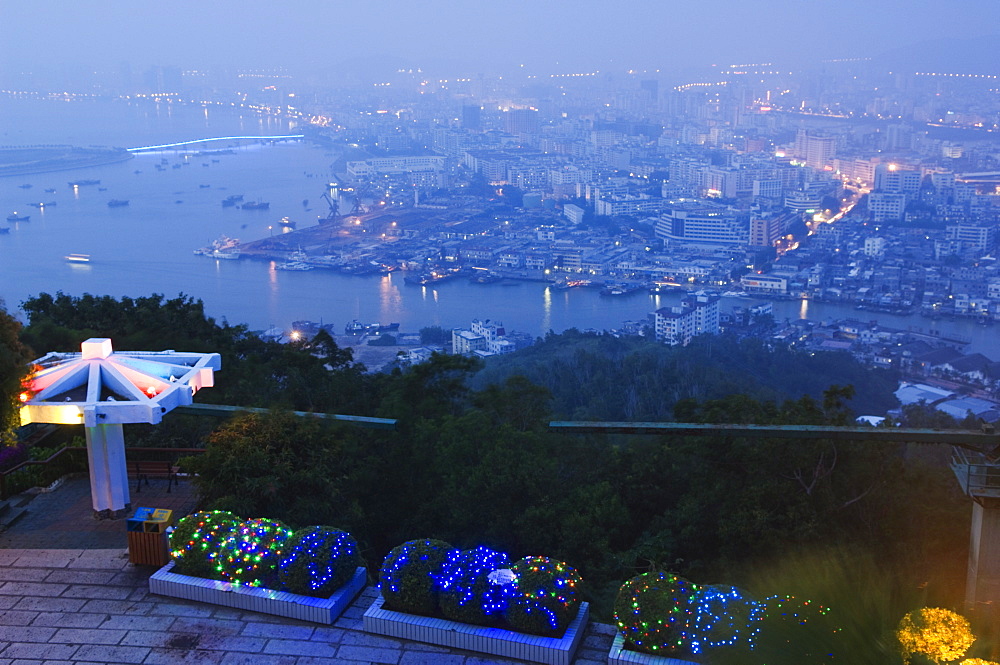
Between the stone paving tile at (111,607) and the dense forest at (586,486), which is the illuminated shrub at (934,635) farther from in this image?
the stone paving tile at (111,607)

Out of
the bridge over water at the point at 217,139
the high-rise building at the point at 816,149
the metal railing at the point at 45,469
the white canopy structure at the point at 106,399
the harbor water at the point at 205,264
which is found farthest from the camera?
the high-rise building at the point at 816,149

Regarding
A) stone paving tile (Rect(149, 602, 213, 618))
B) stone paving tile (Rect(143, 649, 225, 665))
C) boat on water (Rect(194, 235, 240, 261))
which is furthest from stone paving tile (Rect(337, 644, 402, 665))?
boat on water (Rect(194, 235, 240, 261))

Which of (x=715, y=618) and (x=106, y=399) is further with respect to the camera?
(x=106, y=399)

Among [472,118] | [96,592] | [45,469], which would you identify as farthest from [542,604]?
[472,118]

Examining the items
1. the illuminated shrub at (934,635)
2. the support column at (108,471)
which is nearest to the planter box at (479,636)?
the illuminated shrub at (934,635)

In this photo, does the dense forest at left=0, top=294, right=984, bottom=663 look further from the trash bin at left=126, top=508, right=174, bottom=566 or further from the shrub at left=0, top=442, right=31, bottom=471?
the shrub at left=0, top=442, right=31, bottom=471

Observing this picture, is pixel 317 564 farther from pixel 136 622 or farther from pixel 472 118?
pixel 472 118
